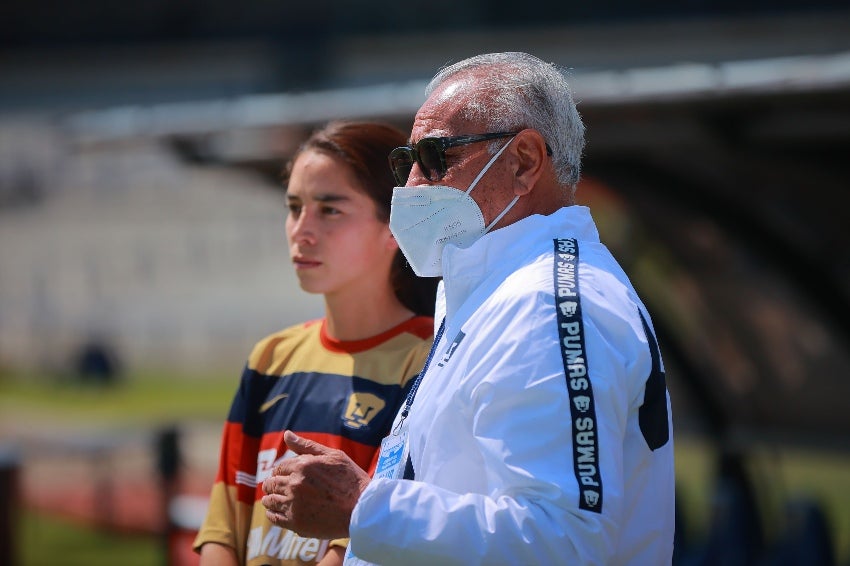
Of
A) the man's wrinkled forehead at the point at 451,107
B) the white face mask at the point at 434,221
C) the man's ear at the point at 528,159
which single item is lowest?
the white face mask at the point at 434,221

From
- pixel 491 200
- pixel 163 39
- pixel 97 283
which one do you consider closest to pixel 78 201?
pixel 97 283

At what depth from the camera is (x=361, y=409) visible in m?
2.84

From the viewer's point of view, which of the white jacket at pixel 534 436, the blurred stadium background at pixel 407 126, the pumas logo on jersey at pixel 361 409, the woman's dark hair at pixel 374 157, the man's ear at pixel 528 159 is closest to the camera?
the white jacket at pixel 534 436

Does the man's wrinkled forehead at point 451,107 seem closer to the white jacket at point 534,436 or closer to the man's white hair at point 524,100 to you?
the man's white hair at point 524,100

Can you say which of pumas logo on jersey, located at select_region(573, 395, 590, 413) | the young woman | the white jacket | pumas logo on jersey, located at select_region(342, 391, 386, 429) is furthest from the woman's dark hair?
pumas logo on jersey, located at select_region(573, 395, 590, 413)

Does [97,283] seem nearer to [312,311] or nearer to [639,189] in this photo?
[312,311]

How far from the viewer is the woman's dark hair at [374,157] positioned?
119 inches

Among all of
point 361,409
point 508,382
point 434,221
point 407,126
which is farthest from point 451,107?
point 407,126

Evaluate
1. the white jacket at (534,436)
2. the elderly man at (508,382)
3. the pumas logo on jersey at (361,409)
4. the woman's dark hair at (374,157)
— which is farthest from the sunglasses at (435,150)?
the pumas logo on jersey at (361,409)

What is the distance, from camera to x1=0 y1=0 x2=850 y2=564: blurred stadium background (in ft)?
16.9

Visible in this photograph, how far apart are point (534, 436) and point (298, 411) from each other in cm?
104

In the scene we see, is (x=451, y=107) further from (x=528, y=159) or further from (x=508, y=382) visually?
(x=508, y=382)

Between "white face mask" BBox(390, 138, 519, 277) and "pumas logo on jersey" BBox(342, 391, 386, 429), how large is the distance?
462 millimetres

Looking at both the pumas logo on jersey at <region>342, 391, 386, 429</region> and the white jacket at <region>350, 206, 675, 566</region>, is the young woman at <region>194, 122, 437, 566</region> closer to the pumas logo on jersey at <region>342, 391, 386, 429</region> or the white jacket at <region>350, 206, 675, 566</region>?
the pumas logo on jersey at <region>342, 391, 386, 429</region>
